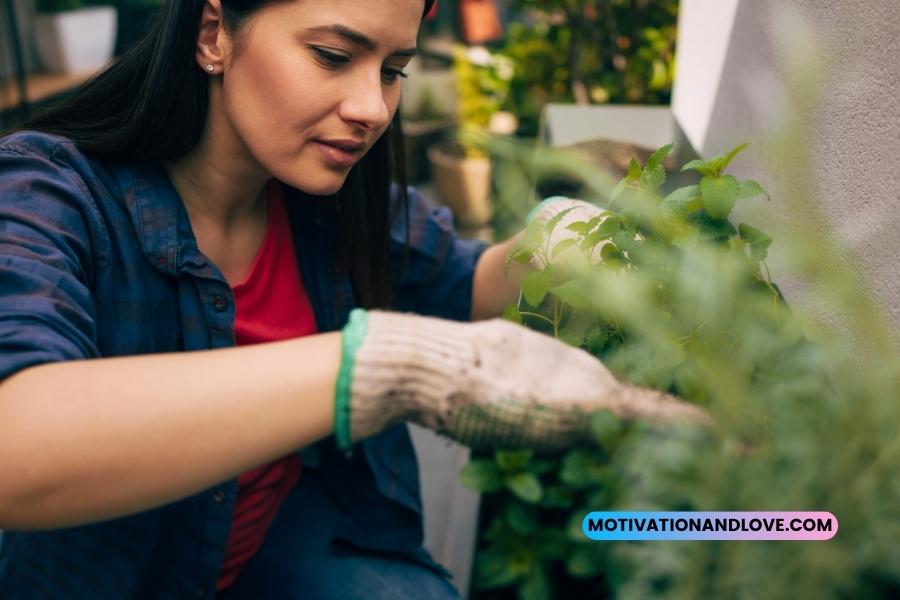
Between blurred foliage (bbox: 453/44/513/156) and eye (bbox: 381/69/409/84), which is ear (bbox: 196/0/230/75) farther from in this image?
blurred foliage (bbox: 453/44/513/156)

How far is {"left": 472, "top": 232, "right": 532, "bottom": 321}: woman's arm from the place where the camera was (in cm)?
164

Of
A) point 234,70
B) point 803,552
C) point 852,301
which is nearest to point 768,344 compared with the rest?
point 852,301

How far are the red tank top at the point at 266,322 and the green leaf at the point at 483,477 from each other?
48cm

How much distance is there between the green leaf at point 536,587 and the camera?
1000mm

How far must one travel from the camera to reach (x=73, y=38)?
17.6ft

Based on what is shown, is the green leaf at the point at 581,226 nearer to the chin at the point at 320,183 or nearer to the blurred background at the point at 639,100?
the blurred background at the point at 639,100

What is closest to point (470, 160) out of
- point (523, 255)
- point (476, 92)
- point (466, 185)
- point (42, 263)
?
point (466, 185)

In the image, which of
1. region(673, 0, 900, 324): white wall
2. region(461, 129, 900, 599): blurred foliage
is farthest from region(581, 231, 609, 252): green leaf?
region(673, 0, 900, 324): white wall

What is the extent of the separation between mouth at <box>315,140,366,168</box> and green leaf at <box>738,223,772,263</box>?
629 mm

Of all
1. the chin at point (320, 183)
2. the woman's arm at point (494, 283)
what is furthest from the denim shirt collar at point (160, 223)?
the woman's arm at point (494, 283)

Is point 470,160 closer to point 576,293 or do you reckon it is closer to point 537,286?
point 537,286

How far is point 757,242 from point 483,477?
1.77ft

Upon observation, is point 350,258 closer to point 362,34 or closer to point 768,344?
point 362,34

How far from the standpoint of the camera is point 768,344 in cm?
80
